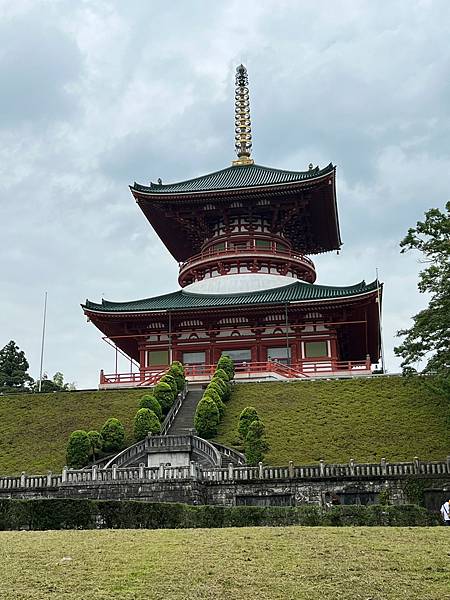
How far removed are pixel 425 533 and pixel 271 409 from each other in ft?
75.9

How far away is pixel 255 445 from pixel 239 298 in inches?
893

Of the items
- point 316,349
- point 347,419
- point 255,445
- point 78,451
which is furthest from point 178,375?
point 255,445

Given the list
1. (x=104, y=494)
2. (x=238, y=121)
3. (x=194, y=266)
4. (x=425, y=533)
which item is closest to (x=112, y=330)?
(x=194, y=266)

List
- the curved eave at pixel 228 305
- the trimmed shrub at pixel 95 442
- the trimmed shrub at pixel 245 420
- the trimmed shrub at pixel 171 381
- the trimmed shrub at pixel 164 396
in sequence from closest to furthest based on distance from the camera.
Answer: the trimmed shrub at pixel 95 442 → the trimmed shrub at pixel 245 420 → the trimmed shrub at pixel 164 396 → the trimmed shrub at pixel 171 381 → the curved eave at pixel 228 305

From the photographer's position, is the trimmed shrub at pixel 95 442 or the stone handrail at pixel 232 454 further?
the trimmed shrub at pixel 95 442

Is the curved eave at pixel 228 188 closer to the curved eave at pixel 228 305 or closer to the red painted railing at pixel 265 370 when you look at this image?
the curved eave at pixel 228 305

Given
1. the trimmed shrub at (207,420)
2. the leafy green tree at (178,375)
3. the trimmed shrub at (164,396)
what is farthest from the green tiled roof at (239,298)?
the trimmed shrub at (207,420)

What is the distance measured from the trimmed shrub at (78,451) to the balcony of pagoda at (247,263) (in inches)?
1069

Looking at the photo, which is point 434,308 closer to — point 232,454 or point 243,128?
point 232,454

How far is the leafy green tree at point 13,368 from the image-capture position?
240ft

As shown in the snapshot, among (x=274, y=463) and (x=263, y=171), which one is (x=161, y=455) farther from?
(x=263, y=171)

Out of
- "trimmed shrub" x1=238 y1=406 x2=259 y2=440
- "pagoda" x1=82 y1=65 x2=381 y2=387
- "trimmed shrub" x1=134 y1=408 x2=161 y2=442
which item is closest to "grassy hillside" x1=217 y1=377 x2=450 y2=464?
"trimmed shrub" x1=238 y1=406 x2=259 y2=440

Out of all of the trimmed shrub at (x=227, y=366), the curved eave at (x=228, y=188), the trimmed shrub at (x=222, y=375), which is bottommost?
the trimmed shrub at (x=222, y=375)

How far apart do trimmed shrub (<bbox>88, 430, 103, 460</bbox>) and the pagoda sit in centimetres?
1498
